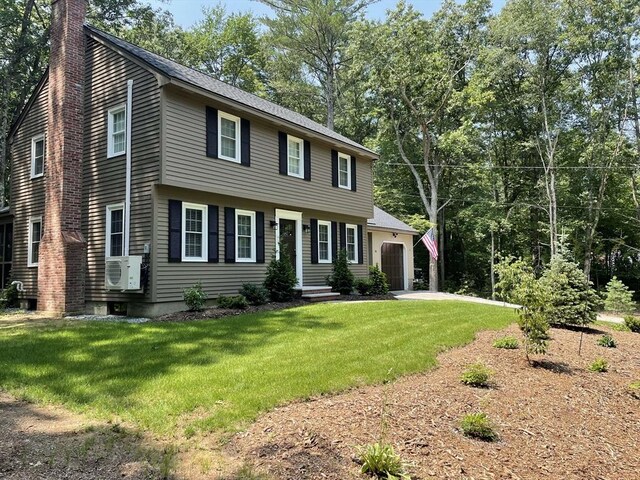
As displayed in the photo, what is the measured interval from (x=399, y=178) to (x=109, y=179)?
2037cm

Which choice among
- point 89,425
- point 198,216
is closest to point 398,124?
point 198,216

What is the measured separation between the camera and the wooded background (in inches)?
880

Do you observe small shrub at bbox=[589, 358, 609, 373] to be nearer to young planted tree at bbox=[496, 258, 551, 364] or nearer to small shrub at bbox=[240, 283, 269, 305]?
young planted tree at bbox=[496, 258, 551, 364]

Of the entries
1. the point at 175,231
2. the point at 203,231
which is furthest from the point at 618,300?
the point at 175,231

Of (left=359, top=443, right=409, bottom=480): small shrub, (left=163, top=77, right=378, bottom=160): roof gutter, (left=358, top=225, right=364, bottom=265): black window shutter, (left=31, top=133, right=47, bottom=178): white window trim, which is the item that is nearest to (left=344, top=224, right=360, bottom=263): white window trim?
(left=358, top=225, right=364, bottom=265): black window shutter

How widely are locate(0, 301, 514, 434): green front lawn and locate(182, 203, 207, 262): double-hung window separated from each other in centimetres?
252

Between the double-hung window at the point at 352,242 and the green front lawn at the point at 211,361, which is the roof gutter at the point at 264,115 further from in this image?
the green front lawn at the point at 211,361

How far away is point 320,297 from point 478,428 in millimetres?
9438

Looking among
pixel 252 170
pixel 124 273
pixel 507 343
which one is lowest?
pixel 507 343

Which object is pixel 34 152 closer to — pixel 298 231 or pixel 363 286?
pixel 298 231

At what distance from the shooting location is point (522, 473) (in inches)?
133

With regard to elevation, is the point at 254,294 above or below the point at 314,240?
below

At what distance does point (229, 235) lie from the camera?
468 inches

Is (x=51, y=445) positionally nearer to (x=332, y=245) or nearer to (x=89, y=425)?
(x=89, y=425)
